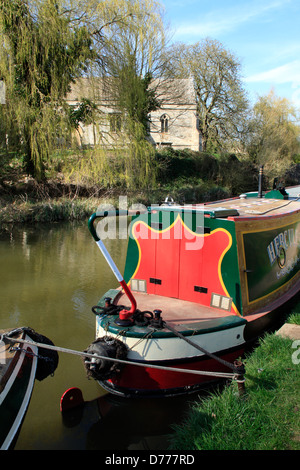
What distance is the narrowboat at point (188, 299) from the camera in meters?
4.29

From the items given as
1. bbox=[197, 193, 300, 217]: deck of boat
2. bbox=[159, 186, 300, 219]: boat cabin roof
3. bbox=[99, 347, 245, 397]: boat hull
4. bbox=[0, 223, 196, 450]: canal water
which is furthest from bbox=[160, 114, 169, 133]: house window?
bbox=[99, 347, 245, 397]: boat hull

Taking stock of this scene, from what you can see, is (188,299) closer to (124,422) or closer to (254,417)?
(124,422)

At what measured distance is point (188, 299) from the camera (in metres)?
5.35

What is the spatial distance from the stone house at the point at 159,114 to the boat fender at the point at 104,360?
13.4 metres

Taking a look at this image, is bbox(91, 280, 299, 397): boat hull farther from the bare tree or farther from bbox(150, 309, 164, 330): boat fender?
the bare tree

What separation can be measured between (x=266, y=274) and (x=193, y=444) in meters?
3.01

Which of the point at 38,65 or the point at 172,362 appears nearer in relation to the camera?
the point at 172,362

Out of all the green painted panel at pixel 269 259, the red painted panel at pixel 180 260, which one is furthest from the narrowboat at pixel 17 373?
the green painted panel at pixel 269 259

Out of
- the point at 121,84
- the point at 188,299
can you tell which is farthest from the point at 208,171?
the point at 188,299

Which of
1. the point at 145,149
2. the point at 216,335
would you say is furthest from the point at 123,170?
the point at 216,335

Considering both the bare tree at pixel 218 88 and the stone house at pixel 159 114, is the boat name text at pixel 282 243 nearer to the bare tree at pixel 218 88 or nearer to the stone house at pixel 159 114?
the stone house at pixel 159 114

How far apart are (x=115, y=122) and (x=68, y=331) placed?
40.7 feet

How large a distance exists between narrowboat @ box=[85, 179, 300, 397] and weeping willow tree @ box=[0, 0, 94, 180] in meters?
11.8

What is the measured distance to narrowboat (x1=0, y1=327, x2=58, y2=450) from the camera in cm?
329
